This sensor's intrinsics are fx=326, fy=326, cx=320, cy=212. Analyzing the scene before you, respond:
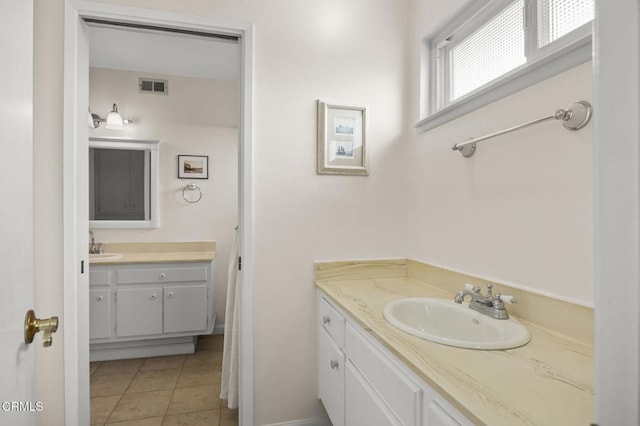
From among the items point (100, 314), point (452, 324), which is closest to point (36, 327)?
point (452, 324)

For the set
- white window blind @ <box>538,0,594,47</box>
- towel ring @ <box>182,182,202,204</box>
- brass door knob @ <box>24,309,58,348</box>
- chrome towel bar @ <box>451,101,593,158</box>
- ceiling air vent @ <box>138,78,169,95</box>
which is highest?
ceiling air vent @ <box>138,78,169,95</box>

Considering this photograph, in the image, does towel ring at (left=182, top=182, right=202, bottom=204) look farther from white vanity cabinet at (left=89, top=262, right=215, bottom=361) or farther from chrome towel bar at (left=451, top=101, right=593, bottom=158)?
chrome towel bar at (left=451, top=101, right=593, bottom=158)

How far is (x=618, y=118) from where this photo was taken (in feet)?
0.96

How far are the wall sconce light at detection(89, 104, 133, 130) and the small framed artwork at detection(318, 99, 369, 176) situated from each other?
2.12m

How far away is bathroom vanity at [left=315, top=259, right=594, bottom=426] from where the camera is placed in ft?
2.18

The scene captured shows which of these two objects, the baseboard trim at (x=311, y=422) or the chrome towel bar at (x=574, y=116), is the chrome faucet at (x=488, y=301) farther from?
the baseboard trim at (x=311, y=422)

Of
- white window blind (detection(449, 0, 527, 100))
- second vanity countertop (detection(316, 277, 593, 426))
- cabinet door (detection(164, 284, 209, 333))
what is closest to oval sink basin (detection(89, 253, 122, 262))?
cabinet door (detection(164, 284, 209, 333))

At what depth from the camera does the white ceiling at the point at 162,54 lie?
8.47ft

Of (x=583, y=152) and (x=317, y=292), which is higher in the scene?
(x=583, y=152)

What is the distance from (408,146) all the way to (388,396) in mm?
1395

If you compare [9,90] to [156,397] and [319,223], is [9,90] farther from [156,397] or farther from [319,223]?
[156,397]

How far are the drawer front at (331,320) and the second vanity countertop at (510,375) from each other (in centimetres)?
28

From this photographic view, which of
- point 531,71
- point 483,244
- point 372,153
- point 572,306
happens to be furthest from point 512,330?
point 372,153

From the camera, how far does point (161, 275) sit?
2703 mm
